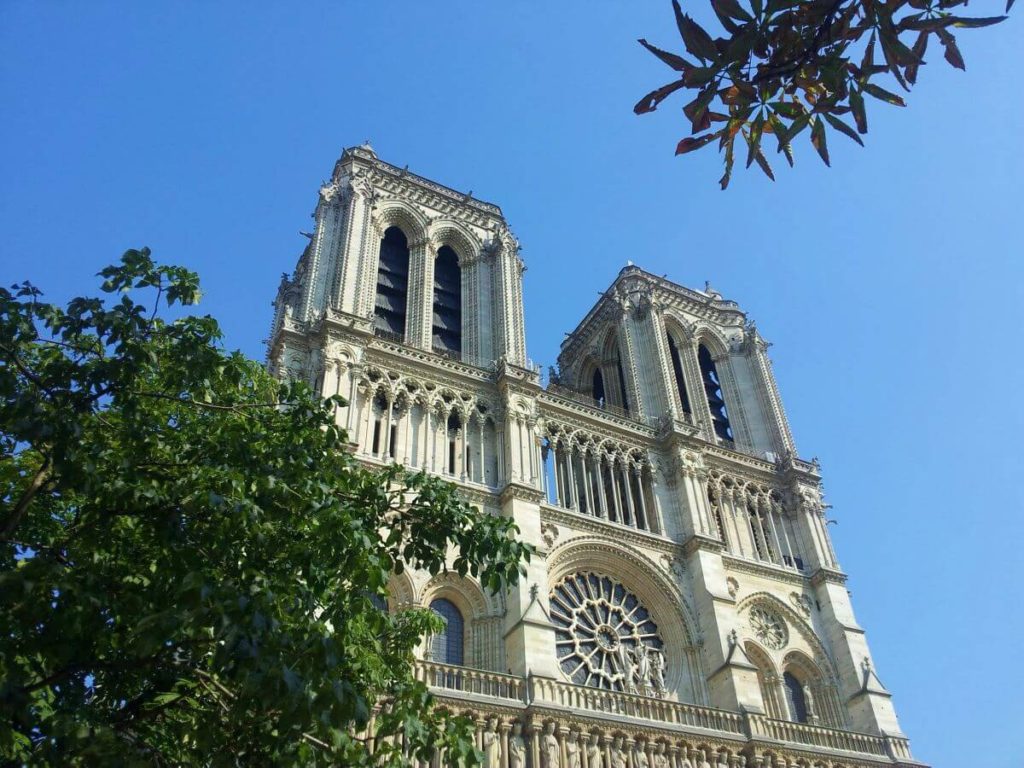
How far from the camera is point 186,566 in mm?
7898

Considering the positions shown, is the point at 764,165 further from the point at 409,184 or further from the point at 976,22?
the point at 409,184

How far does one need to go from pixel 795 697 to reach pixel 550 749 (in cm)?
1002

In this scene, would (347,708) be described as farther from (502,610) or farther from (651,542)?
(651,542)

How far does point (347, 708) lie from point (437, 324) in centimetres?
2243

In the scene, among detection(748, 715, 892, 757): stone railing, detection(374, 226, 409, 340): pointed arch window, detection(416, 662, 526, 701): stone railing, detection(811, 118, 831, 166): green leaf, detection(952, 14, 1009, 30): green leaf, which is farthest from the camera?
detection(374, 226, 409, 340): pointed arch window

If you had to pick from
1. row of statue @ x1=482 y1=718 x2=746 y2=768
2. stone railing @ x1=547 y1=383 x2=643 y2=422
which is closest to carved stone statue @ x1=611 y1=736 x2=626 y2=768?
row of statue @ x1=482 y1=718 x2=746 y2=768

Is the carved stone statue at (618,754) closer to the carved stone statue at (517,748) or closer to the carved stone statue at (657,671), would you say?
the carved stone statue at (517,748)

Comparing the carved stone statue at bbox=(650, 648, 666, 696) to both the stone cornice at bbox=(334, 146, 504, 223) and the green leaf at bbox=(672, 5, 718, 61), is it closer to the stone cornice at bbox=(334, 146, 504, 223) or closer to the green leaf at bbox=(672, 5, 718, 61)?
the stone cornice at bbox=(334, 146, 504, 223)

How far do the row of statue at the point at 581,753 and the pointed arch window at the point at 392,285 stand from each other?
13010 mm

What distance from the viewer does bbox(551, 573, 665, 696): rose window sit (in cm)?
2102

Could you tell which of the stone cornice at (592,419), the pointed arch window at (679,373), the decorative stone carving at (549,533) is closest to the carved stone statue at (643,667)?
the decorative stone carving at (549,533)

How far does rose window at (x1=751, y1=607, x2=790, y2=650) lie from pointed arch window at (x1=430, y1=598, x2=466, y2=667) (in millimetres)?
8904

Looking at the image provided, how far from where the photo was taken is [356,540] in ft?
26.4

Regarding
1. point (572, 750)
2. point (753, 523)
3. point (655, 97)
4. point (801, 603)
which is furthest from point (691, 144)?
point (753, 523)
